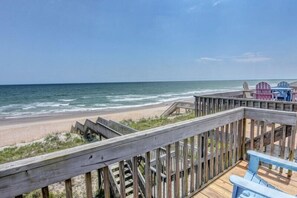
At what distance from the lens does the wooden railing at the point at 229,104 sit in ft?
14.6

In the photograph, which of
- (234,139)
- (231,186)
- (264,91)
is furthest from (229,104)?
(231,186)

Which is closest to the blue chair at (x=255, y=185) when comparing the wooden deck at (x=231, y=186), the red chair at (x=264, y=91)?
the wooden deck at (x=231, y=186)

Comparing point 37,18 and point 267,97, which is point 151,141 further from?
point 37,18

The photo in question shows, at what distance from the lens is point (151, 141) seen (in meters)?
1.54

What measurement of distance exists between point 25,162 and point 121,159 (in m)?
0.60

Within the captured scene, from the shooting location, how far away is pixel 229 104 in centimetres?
539

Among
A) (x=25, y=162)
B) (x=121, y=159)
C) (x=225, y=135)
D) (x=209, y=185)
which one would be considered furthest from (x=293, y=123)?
(x=25, y=162)

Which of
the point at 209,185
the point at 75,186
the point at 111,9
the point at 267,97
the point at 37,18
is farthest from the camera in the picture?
the point at 37,18

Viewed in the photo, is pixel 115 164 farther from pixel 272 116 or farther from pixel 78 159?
pixel 78 159

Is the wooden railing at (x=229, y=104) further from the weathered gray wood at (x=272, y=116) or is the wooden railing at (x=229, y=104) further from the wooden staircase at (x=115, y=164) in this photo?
the wooden staircase at (x=115, y=164)

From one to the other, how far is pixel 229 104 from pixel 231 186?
355 cm

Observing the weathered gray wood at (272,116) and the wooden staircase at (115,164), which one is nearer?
the weathered gray wood at (272,116)

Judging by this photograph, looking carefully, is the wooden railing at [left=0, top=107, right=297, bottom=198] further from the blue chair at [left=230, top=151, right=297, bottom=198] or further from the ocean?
the ocean

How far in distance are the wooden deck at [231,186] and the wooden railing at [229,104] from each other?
97.1 inches
